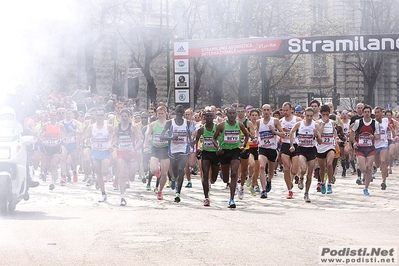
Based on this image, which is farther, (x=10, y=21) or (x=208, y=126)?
(x=208, y=126)

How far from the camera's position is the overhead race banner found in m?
29.1

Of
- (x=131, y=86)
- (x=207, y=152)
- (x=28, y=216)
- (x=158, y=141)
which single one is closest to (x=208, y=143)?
(x=207, y=152)

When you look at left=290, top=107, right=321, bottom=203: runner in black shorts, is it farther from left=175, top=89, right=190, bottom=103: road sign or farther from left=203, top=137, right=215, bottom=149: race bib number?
left=175, top=89, right=190, bottom=103: road sign

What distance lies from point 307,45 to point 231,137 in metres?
13.9

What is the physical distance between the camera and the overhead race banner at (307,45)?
95.3 ft

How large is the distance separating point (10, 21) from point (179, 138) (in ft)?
12.1

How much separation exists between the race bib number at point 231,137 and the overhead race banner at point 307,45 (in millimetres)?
13242

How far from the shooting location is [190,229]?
1192cm

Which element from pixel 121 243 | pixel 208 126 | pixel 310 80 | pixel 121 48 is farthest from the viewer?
pixel 310 80

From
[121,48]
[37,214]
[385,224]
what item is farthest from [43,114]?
[121,48]

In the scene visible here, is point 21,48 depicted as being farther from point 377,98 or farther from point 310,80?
point 310,80

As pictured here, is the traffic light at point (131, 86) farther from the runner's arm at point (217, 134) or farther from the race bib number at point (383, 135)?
the runner's arm at point (217, 134)

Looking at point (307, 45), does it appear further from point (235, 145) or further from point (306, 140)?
point (235, 145)

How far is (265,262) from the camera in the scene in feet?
29.7
